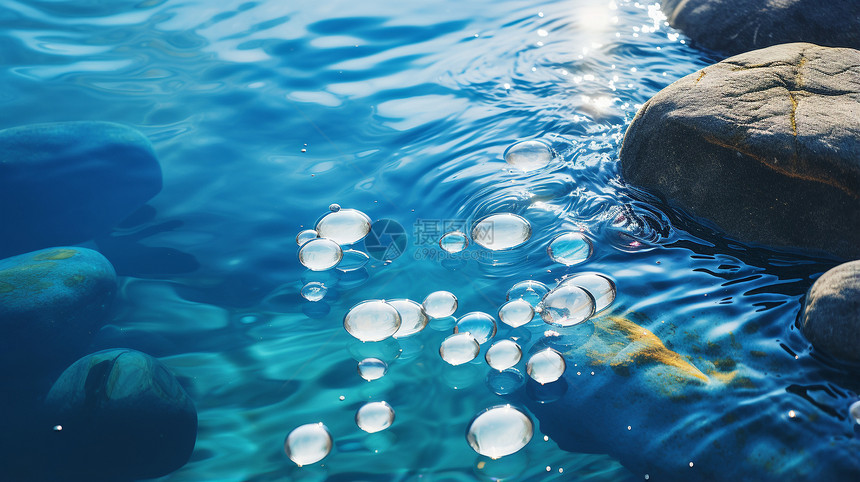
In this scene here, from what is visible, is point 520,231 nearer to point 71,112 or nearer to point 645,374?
point 645,374

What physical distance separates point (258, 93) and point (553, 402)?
3.51m

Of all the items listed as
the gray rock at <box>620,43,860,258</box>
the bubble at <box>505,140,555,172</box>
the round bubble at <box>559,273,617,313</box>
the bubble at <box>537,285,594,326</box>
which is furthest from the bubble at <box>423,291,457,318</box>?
the gray rock at <box>620,43,860,258</box>

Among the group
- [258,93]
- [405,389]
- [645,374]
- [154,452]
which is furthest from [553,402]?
[258,93]

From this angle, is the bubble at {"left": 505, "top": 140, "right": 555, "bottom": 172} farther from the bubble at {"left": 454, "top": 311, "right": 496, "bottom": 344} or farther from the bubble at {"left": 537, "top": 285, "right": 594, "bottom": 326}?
the bubble at {"left": 454, "top": 311, "right": 496, "bottom": 344}

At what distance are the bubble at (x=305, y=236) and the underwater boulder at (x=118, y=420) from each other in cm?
105

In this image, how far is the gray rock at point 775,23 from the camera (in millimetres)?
4750

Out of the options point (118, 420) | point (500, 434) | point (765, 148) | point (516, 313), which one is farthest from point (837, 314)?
point (118, 420)

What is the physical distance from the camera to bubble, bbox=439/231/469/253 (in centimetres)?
329

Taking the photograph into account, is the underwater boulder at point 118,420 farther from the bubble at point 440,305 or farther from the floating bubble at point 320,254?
the bubble at point 440,305

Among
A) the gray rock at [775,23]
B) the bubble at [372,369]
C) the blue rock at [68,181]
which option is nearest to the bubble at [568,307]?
the bubble at [372,369]

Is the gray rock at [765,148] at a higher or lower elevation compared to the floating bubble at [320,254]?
higher

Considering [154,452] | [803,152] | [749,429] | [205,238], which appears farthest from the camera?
[205,238]

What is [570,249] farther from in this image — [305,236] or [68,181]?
[68,181]

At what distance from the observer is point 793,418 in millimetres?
2256
